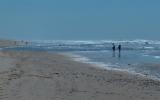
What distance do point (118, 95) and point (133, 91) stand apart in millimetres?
1372

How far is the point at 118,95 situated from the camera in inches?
558

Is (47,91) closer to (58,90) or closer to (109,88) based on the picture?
(58,90)

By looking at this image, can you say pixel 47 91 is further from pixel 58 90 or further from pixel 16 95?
pixel 16 95

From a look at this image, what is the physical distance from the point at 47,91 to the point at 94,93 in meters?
1.70

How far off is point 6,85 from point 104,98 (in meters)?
4.16

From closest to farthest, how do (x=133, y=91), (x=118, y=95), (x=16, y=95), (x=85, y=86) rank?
(x=16, y=95)
(x=118, y=95)
(x=133, y=91)
(x=85, y=86)

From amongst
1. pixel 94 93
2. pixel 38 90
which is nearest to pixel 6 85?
pixel 38 90

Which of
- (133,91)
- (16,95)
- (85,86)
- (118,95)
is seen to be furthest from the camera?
(85,86)

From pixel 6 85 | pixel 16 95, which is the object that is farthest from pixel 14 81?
pixel 16 95

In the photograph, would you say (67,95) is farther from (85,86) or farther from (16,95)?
(85,86)

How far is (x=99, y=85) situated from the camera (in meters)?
17.1

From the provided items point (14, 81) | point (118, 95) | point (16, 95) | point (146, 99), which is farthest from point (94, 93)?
point (14, 81)

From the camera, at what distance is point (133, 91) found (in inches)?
604

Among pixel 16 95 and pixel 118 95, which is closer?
pixel 16 95
